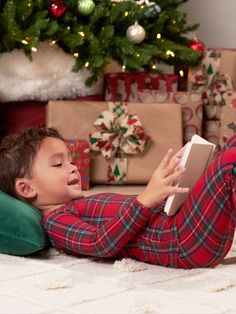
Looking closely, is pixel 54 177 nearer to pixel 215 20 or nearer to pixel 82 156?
pixel 82 156

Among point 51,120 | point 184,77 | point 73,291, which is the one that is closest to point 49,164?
point 73,291

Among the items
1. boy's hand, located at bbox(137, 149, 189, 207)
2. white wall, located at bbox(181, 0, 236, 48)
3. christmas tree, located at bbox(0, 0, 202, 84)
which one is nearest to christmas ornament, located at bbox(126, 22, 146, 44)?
christmas tree, located at bbox(0, 0, 202, 84)

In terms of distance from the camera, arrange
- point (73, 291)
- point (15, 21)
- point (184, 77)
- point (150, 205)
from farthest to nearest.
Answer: point (184, 77), point (15, 21), point (150, 205), point (73, 291)

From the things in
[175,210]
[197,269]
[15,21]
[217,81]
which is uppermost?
[15,21]

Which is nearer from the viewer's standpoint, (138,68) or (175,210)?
(175,210)

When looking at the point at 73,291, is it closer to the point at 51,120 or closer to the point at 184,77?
the point at 51,120

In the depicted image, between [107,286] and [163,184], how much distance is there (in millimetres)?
236

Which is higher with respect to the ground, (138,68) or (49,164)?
(138,68)

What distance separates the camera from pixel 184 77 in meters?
3.13

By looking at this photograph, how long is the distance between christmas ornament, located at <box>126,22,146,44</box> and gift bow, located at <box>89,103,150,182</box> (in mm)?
281

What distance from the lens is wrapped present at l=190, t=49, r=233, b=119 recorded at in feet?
9.84

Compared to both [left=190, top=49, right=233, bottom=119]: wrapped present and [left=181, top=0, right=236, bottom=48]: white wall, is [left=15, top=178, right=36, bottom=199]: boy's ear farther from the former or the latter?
[left=181, top=0, right=236, bottom=48]: white wall

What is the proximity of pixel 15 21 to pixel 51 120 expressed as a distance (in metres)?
0.42

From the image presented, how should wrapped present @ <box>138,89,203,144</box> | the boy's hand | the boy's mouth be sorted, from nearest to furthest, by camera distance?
1. the boy's hand
2. the boy's mouth
3. wrapped present @ <box>138,89,203,144</box>
